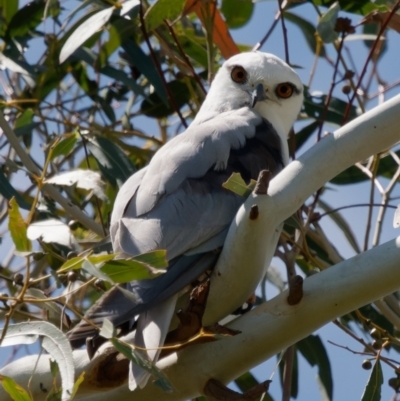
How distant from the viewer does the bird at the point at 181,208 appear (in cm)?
253

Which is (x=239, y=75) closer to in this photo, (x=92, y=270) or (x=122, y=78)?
(x=122, y=78)

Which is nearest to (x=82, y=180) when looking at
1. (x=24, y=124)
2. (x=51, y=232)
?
(x=51, y=232)

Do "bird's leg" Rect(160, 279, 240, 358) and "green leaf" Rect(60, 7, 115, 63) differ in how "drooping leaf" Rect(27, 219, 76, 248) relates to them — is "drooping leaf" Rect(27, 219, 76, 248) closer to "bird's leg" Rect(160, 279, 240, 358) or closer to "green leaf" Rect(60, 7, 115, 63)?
"bird's leg" Rect(160, 279, 240, 358)

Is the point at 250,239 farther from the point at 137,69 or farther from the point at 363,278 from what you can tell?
the point at 137,69

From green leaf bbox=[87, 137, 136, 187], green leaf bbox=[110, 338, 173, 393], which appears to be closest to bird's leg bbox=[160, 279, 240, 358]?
green leaf bbox=[110, 338, 173, 393]

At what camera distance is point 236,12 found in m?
4.36

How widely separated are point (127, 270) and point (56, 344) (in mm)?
252

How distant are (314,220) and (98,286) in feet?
2.91

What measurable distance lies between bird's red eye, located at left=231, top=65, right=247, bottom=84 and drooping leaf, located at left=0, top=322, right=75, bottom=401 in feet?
6.33

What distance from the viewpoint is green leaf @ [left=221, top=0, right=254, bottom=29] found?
14.3 ft

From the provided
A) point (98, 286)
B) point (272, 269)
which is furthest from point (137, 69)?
point (98, 286)

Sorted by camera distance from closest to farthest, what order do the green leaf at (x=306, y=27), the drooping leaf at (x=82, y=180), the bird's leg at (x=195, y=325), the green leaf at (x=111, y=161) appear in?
the bird's leg at (x=195, y=325) < the drooping leaf at (x=82, y=180) < the green leaf at (x=111, y=161) < the green leaf at (x=306, y=27)

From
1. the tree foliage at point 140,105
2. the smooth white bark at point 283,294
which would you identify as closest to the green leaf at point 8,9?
the tree foliage at point 140,105

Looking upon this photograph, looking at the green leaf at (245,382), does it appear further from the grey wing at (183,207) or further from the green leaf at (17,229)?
the green leaf at (17,229)
